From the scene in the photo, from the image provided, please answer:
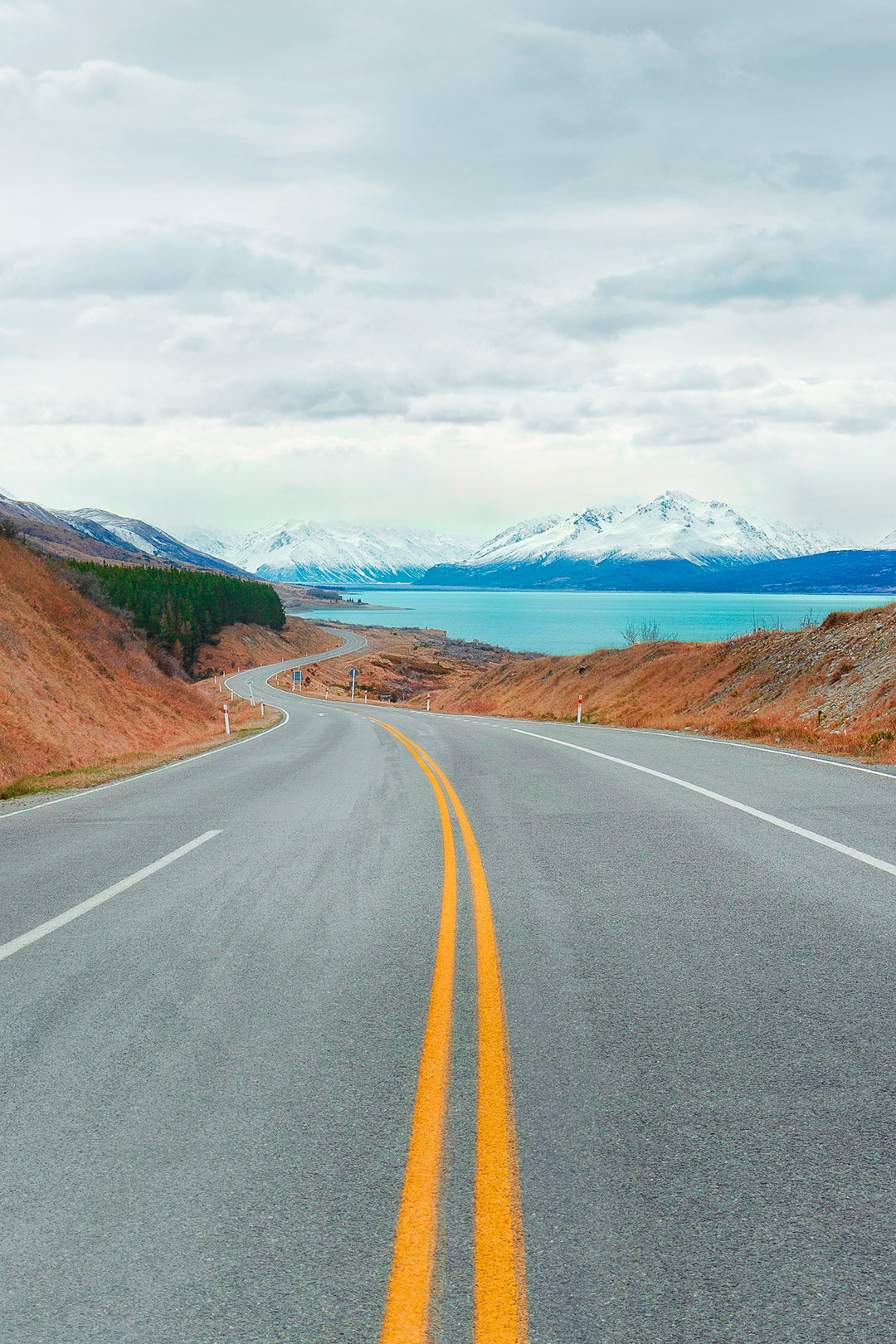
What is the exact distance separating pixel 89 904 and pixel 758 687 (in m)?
28.3

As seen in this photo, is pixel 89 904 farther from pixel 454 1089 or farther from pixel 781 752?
pixel 781 752

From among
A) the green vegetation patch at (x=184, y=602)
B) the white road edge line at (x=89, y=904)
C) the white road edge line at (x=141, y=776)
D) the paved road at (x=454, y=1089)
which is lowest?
the white road edge line at (x=141, y=776)

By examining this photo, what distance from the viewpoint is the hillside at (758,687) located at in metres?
21.3

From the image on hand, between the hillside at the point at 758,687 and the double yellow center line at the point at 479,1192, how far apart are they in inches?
521

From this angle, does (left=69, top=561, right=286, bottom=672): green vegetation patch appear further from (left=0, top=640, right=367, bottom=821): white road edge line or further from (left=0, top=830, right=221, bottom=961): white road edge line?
(left=0, top=830, right=221, bottom=961): white road edge line

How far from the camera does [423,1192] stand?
296 cm

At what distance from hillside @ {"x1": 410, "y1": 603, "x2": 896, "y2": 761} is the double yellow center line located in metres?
13.2

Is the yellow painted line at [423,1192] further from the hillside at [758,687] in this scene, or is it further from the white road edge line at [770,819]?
the hillside at [758,687]

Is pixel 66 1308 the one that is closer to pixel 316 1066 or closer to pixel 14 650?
pixel 316 1066

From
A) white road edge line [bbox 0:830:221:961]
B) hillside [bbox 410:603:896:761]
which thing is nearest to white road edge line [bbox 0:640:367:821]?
white road edge line [bbox 0:830:221:961]

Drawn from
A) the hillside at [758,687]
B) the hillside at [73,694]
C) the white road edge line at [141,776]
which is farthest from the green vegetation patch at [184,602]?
the white road edge line at [141,776]

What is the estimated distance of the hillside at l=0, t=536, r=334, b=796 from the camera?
2023cm

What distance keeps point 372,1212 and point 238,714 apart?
5116cm

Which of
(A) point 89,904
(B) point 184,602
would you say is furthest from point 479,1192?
(B) point 184,602
